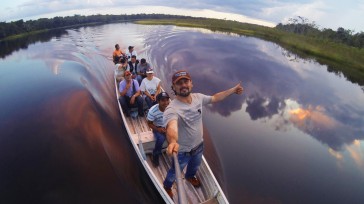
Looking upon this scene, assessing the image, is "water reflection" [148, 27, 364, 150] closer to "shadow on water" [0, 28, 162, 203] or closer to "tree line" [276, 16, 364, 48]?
"shadow on water" [0, 28, 162, 203]

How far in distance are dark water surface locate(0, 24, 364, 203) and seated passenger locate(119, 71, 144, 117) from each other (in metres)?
1.06

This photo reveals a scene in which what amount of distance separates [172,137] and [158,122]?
12.4 feet

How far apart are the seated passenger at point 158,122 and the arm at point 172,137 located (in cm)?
285

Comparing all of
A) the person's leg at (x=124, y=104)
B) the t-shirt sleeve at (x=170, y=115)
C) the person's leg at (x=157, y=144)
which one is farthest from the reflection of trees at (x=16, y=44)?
the t-shirt sleeve at (x=170, y=115)

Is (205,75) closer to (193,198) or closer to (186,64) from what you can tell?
(186,64)

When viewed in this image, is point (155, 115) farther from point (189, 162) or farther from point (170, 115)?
point (170, 115)

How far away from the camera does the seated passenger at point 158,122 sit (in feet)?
20.3

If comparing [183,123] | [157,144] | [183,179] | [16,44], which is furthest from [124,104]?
[16,44]

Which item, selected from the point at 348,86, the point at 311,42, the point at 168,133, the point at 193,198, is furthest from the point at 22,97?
the point at 311,42

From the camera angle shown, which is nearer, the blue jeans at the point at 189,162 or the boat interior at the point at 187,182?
the blue jeans at the point at 189,162

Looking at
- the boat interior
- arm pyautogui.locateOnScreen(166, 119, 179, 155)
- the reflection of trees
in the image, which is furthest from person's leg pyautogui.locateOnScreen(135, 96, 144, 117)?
the reflection of trees

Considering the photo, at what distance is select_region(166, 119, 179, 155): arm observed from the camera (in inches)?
104

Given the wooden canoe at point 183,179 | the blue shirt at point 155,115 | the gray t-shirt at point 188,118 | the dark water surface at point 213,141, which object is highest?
the gray t-shirt at point 188,118

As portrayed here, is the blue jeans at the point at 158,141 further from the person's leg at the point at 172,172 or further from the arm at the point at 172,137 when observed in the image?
the arm at the point at 172,137
